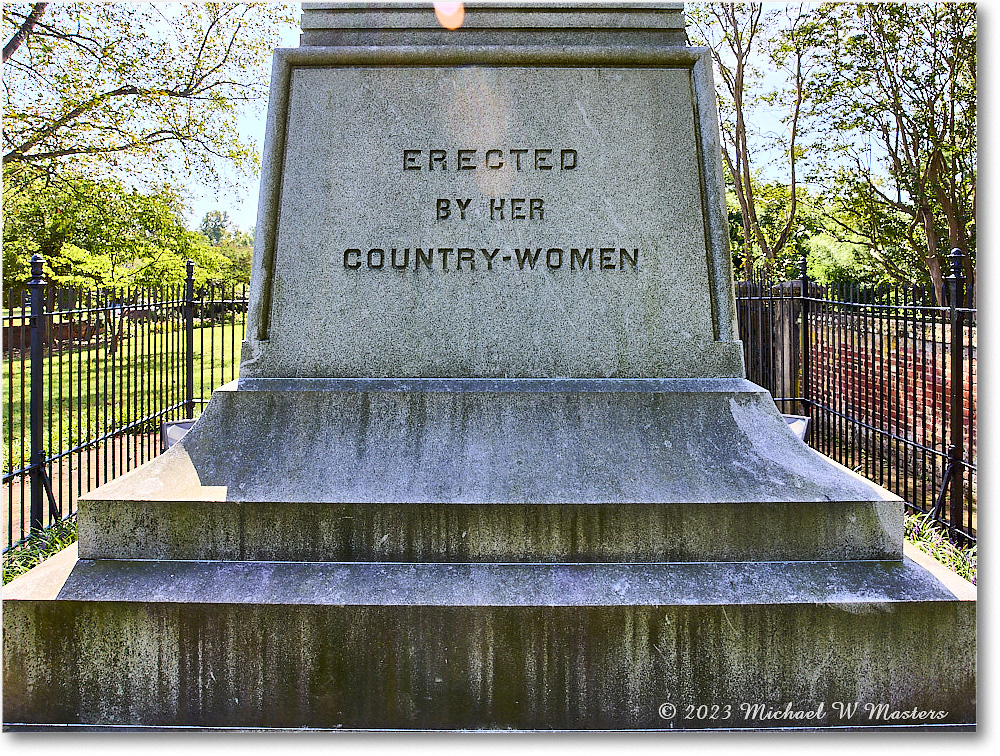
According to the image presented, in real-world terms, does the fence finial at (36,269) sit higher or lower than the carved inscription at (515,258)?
higher

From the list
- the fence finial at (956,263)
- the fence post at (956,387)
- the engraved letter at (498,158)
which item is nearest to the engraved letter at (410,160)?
the engraved letter at (498,158)

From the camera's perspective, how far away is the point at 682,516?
3.01m

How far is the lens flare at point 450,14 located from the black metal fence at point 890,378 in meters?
4.52

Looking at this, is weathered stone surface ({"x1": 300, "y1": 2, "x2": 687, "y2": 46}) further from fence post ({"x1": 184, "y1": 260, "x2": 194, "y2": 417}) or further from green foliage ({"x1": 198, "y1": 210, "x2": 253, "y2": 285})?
green foliage ({"x1": 198, "y1": 210, "x2": 253, "y2": 285})

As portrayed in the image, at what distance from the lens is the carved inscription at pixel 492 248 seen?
147 inches

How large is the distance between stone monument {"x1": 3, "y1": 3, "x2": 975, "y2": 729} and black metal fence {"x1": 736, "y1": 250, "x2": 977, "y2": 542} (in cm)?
333

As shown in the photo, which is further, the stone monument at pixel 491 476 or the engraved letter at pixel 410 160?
the engraved letter at pixel 410 160

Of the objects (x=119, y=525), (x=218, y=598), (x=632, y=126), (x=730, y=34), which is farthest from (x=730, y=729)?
(x=730, y=34)

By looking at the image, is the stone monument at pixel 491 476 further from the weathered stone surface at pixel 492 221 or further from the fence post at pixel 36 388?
the fence post at pixel 36 388

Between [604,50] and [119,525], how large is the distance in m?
3.34

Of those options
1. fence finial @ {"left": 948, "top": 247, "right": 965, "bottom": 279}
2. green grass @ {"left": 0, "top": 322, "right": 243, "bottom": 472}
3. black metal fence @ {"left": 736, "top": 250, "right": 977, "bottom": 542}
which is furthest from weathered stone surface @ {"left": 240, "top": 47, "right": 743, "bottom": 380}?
fence finial @ {"left": 948, "top": 247, "right": 965, "bottom": 279}

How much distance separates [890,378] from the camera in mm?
7051

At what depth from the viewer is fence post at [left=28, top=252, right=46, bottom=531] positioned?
583 centimetres

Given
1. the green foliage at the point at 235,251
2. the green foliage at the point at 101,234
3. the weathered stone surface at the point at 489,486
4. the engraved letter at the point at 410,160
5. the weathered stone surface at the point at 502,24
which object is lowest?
the weathered stone surface at the point at 489,486
